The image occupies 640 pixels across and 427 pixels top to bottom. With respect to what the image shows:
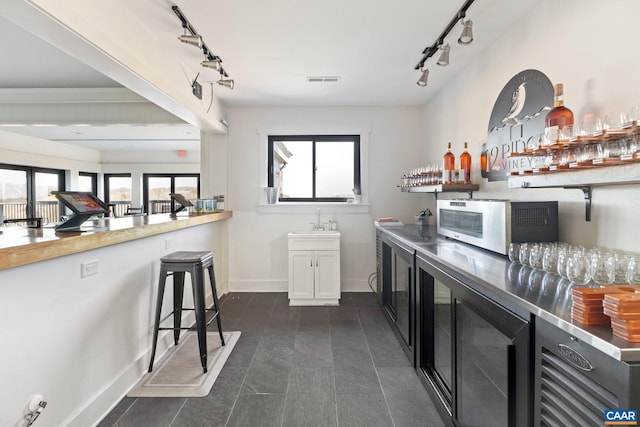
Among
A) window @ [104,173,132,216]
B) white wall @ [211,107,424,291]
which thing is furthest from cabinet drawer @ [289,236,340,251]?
window @ [104,173,132,216]

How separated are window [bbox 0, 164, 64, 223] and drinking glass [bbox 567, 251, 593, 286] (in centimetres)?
833

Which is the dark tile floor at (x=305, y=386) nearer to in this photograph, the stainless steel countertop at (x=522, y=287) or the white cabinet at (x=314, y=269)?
the white cabinet at (x=314, y=269)

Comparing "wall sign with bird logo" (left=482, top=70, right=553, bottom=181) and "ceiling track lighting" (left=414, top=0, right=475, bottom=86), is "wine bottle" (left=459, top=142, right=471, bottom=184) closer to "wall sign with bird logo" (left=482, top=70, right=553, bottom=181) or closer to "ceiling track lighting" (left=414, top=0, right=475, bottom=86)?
"wall sign with bird logo" (left=482, top=70, right=553, bottom=181)

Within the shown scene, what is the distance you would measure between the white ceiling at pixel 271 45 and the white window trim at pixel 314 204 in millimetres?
440

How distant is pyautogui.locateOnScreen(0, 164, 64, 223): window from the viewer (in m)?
6.27

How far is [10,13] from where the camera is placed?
54.2 inches

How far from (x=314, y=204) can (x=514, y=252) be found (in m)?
2.92

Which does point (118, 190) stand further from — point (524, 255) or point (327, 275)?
point (524, 255)

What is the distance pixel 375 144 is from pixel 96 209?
328 centimetres

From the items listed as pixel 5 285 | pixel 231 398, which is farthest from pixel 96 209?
pixel 231 398

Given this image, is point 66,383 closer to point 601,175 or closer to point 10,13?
point 10,13

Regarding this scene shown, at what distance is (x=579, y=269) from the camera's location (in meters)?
1.14

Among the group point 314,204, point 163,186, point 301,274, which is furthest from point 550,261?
point 163,186

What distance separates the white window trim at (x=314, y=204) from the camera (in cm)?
419
